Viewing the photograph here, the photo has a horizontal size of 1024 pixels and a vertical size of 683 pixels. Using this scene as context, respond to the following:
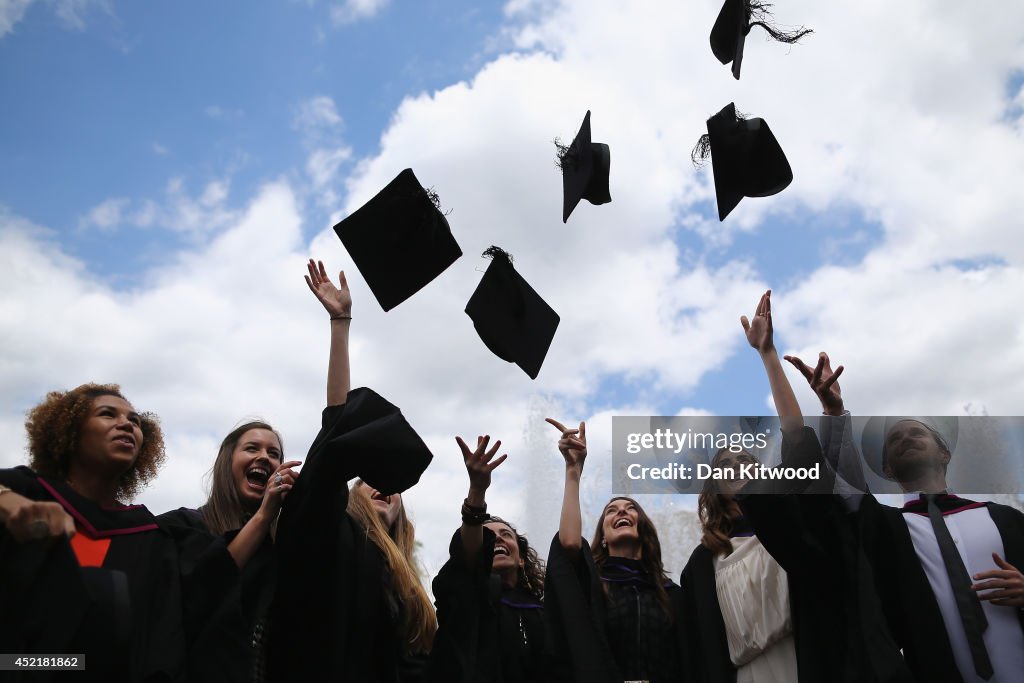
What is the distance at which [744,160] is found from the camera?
12.0 ft

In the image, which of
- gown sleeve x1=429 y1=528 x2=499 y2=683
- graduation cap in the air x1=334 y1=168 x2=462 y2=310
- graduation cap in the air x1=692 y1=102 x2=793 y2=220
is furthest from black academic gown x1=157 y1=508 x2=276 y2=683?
graduation cap in the air x1=692 y1=102 x2=793 y2=220

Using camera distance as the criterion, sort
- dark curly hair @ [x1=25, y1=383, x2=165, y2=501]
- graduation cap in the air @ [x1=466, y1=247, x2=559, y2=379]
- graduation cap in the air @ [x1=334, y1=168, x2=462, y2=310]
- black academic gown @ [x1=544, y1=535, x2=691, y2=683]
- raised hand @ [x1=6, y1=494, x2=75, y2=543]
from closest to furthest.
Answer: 1. raised hand @ [x1=6, y1=494, x2=75, y2=543]
2. dark curly hair @ [x1=25, y1=383, x2=165, y2=501]
3. black academic gown @ [x1=544, y1=535, x2=691, y2=683]
4. graduation cap in the air @ [x1=334, y1=168, x2=462, y2=310]
5. graduation cap in the air @ [x1=466, y1=247, x2=559, y2=379]

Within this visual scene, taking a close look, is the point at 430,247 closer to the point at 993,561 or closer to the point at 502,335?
the point at 502,335

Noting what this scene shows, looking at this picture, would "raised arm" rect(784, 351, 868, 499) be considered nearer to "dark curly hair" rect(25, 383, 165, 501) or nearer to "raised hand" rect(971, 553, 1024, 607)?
"raised hand" rect(971, 553, 1024, 607)

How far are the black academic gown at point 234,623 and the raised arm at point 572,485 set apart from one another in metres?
1.27

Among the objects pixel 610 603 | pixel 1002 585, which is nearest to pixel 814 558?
pixel 1002 585

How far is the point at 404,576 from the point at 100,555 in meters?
1.18

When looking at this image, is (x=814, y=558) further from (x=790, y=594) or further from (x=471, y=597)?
(x=471, y=597)

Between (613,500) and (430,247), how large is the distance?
155 centimetres

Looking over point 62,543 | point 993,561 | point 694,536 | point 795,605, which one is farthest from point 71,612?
point 694,536

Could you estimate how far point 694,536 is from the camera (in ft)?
31.5

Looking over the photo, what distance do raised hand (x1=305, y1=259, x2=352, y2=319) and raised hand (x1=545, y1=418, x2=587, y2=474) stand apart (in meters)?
1.03

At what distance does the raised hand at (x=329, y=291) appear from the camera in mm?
3369

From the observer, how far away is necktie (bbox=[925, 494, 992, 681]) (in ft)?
9.59
